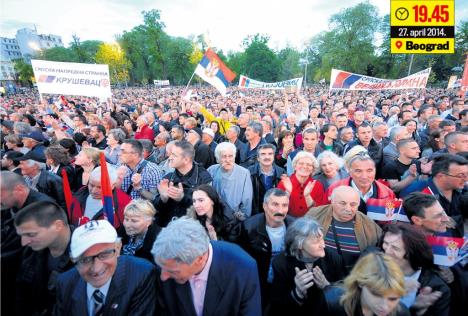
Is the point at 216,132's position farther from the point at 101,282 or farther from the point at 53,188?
the point at 101,282

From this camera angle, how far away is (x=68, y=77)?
10.6m

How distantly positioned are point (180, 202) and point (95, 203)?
1.04 metres

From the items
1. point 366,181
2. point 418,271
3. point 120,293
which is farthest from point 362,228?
point 120,293

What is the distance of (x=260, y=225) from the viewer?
9.43ft

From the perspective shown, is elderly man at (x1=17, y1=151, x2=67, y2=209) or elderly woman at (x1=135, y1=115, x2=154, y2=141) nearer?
elderly man at (x1=17, y1=151, x2=67, y2=209)

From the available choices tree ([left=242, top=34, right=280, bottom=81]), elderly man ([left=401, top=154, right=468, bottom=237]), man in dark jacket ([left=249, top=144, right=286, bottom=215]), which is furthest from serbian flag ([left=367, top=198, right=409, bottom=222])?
tree ([left=242, top=34, right=280, bottom=81])

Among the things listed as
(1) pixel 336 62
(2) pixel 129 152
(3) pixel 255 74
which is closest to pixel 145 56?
(3) pixel 255 74

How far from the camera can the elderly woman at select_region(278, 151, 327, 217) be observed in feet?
11.3

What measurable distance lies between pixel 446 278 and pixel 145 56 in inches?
2847

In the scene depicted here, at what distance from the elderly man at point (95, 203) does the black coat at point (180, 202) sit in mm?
444

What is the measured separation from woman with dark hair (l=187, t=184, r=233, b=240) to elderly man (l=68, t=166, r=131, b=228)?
36.6 inches

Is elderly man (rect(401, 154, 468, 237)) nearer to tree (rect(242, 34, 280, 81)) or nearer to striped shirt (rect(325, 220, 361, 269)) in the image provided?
striped shirt (rect(325, 220, 361, 269))

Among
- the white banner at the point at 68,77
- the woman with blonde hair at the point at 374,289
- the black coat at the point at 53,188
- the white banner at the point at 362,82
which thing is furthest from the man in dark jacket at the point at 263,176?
the white banner at the point at 362,82

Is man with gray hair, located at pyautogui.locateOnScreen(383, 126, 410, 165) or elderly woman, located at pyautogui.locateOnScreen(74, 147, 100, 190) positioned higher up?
elderly woman, located at pyautogui.locateOnScreen(74, 147, 100, 190)
